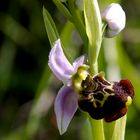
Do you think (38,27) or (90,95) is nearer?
(90,95)

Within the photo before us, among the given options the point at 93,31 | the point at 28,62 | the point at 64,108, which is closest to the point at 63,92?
the point at 64,108

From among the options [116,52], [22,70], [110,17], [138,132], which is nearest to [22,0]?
[22,70]

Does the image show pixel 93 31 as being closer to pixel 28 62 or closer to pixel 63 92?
pixel 63 92

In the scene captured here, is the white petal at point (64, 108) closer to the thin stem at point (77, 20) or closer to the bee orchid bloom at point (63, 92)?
the bee orchid bloom at point (63, 92)

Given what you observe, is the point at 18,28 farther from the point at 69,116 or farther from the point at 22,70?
the point at 69,116

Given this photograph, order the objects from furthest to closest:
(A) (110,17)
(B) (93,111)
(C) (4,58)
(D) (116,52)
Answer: (C) (4,58) < (D) (116,52) < (A) (110,17) < (B) (93,111)

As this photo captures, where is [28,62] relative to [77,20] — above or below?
below

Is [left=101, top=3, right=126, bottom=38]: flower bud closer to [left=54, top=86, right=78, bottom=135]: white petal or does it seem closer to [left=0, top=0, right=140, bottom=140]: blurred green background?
[left=54, top=86, right=78, bottom=135]: white petal
